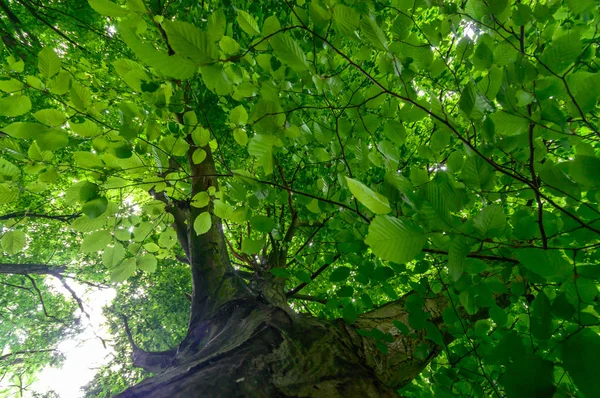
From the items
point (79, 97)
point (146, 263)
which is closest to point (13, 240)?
point (146, 263)

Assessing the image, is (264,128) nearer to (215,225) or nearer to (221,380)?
Result: (221,380)

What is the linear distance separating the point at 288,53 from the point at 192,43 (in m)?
0.25

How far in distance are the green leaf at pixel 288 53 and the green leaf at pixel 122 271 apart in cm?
137

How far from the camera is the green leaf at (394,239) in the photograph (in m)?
0.54

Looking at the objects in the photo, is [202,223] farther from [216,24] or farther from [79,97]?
[216,24]

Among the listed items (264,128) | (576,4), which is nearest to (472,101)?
(576,4)

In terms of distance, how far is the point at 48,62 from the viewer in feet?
3.06

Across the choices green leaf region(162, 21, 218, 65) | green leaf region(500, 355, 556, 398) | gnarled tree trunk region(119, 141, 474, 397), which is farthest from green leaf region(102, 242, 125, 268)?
green leaf region(500, 355, 556, 398)

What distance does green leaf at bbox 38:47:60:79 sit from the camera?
92cm

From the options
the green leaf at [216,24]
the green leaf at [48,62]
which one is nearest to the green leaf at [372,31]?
the green leaf at [216,24]

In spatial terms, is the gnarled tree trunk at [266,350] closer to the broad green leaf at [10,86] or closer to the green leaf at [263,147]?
the green leaf at [263,147]

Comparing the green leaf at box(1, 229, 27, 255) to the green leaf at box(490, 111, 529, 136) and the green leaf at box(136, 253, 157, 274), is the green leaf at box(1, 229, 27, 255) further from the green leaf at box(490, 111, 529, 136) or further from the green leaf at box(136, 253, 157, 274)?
the green leaf at box(490, 111, 529, 136)

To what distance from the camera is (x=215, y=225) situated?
3.21 m

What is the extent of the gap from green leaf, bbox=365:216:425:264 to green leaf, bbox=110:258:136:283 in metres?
1.44
